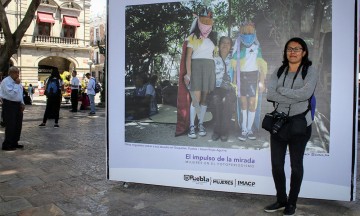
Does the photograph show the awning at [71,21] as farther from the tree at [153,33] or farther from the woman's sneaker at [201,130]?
the woman's sneaker at [201,130]

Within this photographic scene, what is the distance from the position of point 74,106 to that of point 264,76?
12.7 meters

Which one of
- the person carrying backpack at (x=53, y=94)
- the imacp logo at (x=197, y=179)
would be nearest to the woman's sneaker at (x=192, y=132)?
the imacp logo at (x=197, y=179)

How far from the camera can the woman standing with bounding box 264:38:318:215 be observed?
3335 mm

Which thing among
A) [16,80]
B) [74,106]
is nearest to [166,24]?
[16,80]

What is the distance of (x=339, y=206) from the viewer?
153 inches

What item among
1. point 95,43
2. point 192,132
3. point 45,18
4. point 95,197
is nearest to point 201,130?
point 192,132

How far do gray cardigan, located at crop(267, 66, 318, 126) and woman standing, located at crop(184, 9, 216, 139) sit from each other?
79 centimetres

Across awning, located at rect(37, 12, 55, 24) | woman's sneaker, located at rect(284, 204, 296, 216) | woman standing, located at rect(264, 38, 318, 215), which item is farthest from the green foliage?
awning, located at rect(37, 12, 55, 24)

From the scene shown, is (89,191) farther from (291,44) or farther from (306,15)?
(306,15)

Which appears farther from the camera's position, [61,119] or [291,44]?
[61,119]

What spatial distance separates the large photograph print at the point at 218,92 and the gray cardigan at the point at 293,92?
0.18 m

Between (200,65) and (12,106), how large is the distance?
4.65 m

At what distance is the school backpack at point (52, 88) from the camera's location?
10219 millimetres

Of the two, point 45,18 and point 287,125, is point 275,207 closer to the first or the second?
point 287,125
